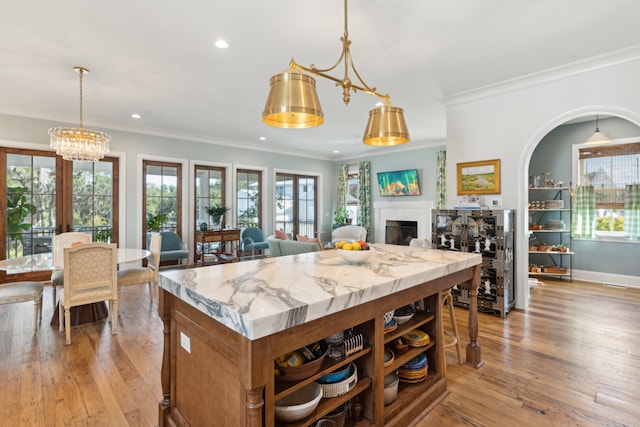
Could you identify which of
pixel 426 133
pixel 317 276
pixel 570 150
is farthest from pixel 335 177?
pixel 317 276

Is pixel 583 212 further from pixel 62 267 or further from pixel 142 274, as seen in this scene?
pixel 62 267

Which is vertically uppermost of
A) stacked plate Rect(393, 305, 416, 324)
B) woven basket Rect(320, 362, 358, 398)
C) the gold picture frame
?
the gold picture frame

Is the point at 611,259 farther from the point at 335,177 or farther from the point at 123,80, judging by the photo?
the point at 123,80

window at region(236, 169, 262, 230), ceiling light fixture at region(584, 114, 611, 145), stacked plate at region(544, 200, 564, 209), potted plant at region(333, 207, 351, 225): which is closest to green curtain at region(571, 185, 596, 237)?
stacked plate at region(544, 200, 564, 209)

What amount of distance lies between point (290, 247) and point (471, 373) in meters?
3.01

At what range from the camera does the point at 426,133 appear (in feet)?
20.9

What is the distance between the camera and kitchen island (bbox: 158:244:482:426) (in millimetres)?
1151

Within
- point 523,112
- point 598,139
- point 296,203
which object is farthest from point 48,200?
point 598,139

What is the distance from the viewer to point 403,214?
7637mm

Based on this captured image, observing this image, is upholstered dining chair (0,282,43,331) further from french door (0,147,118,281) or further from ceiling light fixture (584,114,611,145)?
ceiling light fixture (584,114,611,145)

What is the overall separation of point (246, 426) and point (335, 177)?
27.2 ft

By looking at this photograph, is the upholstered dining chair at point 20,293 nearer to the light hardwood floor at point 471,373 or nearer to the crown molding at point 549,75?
the light hardwood floor at point 471,373

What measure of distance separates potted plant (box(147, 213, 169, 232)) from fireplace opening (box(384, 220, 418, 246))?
5071 mm

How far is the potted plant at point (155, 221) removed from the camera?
5934mm
